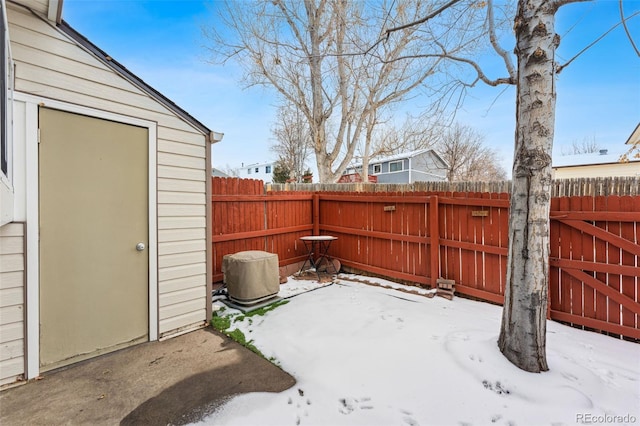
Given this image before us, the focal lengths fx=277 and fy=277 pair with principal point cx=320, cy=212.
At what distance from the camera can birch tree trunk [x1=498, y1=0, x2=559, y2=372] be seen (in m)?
2.16

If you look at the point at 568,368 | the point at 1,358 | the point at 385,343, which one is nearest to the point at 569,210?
the point at 568,368

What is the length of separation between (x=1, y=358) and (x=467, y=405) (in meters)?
Answer: 3.44

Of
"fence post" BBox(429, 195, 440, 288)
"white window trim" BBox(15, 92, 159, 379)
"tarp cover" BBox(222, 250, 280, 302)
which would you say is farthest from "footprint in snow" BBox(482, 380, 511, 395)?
"white window trim" BBox(15, 92, 159, 379)

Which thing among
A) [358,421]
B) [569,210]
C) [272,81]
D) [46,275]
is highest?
[272,81]

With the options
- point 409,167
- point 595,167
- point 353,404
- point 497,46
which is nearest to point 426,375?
point 353,404

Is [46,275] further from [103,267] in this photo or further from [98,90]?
[98,90]

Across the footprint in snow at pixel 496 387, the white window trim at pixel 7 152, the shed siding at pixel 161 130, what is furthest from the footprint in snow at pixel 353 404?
the white window trim at pixel 7 152

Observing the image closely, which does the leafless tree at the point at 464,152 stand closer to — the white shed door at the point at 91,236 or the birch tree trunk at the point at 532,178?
the birch tree trunk at the point at 532,178

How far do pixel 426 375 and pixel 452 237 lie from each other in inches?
102

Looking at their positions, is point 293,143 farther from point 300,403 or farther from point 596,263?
point 300,403

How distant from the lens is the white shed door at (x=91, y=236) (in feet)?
7.57

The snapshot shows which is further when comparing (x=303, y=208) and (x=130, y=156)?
(x=303, y=208)

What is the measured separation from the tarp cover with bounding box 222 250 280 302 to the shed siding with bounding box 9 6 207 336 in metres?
0.52

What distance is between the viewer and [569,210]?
125 inches
